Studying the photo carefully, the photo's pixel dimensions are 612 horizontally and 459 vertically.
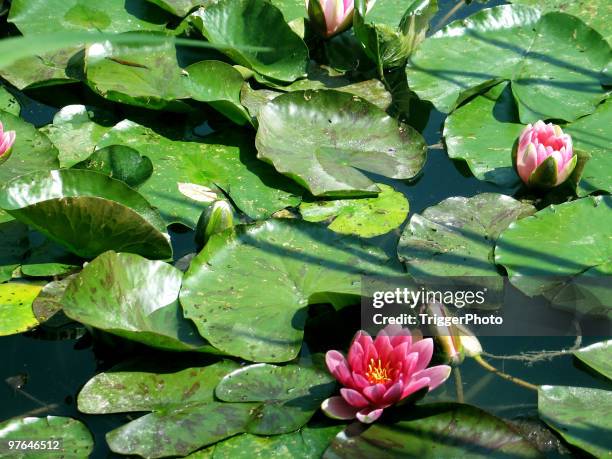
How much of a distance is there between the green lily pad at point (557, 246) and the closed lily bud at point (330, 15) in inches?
57.1

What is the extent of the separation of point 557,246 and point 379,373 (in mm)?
884

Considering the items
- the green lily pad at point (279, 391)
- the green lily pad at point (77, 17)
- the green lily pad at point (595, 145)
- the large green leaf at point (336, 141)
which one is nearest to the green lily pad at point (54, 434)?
the green lily pad at point (279, 391)

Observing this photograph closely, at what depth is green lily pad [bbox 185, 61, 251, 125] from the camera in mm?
3287

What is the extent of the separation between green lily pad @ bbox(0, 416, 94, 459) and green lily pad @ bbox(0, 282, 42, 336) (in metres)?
0.41

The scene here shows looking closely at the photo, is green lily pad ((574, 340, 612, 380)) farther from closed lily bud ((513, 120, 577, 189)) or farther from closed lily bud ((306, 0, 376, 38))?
closed lily bud ((306, 0, 376, 38))

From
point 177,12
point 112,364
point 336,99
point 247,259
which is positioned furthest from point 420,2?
point 112,364

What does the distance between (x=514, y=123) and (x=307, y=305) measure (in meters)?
1.42

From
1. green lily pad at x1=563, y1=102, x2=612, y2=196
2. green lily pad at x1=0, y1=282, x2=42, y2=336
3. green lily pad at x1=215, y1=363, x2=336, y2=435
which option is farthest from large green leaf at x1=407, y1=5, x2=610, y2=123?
green lily pad at x1=0, y1=282, x2=42, y2=336

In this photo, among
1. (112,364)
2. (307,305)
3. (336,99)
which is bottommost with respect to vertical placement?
(112,364)

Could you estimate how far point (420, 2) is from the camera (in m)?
3.68

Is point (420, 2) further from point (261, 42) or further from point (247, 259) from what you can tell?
point (247, 259)

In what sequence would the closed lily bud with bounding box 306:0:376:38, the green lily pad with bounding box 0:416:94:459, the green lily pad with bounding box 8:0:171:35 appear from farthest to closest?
the green lily pad with bounding box 8:0:171:35 < the closed lily bud with bounding box 306:0:376:38 < the green lily pad with bounding box 0:416:94:459

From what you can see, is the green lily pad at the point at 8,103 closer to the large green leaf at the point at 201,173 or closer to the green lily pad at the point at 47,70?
the green lily pad at the point at 47,70

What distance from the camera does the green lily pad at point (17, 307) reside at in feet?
8.57
